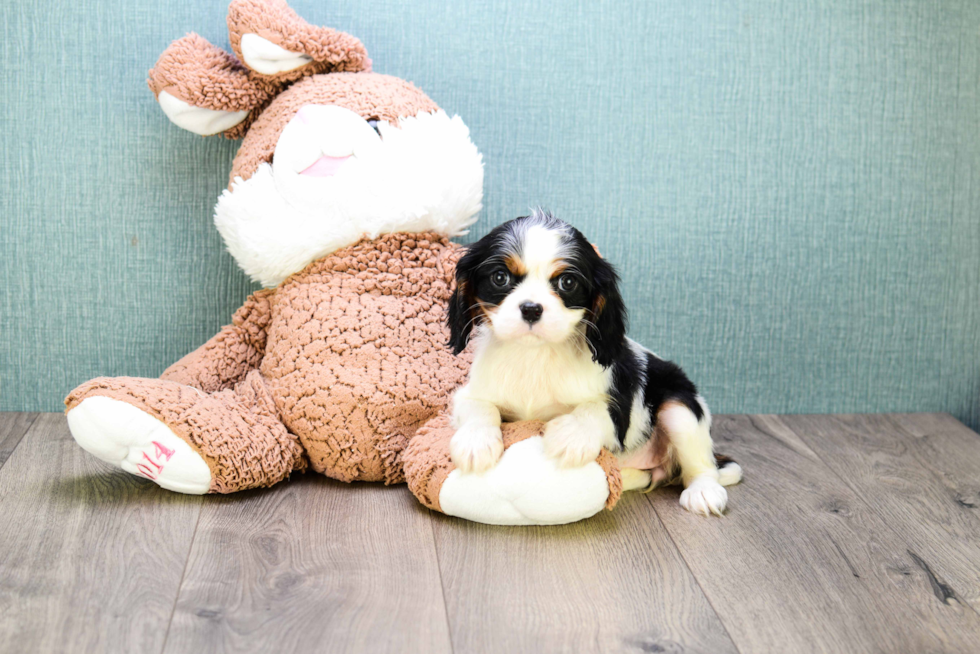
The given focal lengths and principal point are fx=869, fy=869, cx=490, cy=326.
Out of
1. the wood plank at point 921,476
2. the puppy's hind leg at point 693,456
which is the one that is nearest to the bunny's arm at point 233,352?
the puppy's hind leg at point 693,456

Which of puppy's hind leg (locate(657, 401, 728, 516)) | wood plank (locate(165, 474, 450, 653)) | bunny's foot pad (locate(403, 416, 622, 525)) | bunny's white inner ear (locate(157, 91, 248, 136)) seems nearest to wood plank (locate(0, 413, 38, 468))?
wood plank (locate(165, 474, 450, 653))

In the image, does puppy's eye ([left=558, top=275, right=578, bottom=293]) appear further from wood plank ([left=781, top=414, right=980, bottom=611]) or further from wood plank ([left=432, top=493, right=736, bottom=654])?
wood plank ([left=781, top=414, right=980, bottom=611])

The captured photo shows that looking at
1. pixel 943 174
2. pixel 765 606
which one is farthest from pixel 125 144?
pixel 943 174

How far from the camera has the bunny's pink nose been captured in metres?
1.75

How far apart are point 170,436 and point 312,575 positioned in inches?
16.3

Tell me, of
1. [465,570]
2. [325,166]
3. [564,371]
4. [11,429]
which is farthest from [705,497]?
[11,429]

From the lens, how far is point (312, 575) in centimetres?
138

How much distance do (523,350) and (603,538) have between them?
1.20ft

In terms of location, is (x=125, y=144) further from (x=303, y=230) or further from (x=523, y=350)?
(x=523, y=350)

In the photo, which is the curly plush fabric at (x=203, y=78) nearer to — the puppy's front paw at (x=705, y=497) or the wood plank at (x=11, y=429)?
the wood plank at (x=11, y=429)

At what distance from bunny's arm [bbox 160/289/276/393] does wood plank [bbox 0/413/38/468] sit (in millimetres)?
368

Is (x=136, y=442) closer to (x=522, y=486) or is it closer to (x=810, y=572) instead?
(x=522, y=486)

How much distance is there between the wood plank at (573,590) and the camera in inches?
48.7

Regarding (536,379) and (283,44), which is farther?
(283,44)
